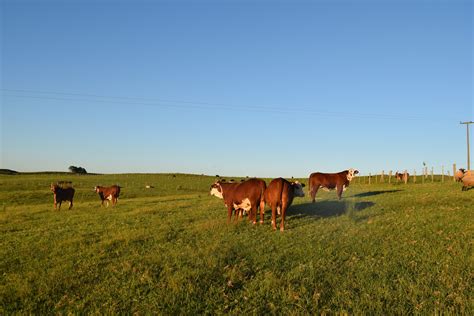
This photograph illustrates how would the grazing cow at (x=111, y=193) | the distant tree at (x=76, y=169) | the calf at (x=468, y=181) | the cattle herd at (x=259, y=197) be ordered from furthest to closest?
the distant tree at (x=76, y=169), the grazing cow at (x=111, y=193), the calf at (x=468, y=181), the cattle herd at (x=259, y=197)

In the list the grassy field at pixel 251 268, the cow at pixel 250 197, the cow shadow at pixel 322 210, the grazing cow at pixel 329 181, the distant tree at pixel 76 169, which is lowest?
the grassy field at pixel 251 268

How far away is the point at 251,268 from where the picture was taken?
956 centimetres

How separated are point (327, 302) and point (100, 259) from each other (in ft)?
24.2

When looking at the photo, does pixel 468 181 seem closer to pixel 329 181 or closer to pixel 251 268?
pixel 329 181

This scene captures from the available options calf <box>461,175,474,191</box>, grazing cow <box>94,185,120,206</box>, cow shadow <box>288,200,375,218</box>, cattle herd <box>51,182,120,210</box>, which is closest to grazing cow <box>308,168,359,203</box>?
cow shadow <box>288,200,375,218</box>

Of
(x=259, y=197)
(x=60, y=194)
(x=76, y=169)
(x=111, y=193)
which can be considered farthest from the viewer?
(x=76, y=169)

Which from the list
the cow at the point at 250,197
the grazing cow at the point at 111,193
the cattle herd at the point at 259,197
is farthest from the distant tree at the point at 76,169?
the cow at the point at 250,197

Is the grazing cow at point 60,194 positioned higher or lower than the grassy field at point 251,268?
higher

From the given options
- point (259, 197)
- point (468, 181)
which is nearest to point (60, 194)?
point (259, 197)

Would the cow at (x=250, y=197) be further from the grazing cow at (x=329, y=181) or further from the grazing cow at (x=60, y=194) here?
the grazing cow at (x=60, y=194)

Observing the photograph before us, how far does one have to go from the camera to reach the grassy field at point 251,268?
742 cm

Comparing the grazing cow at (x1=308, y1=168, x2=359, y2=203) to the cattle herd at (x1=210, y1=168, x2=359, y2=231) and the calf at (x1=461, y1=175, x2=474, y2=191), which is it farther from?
the calf at (x1=461, y1=175, x2=474, y2=191)

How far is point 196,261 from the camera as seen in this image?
10.2 metres

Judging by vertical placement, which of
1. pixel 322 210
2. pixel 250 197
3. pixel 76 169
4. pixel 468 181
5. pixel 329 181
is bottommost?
pixel 322 210
